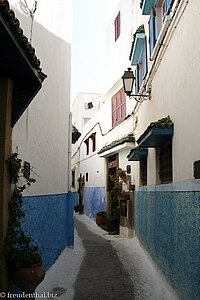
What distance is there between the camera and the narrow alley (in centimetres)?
559

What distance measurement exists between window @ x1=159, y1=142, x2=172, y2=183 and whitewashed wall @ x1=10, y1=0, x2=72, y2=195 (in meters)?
2.60

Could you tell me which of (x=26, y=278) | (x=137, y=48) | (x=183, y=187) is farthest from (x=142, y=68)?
(x=26, y=278)

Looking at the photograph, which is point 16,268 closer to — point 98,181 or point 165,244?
point 165,244

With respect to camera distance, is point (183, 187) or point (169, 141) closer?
point (183, 187)

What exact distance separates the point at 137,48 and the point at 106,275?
21.5 feet

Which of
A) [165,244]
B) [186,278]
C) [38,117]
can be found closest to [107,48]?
[38,117]

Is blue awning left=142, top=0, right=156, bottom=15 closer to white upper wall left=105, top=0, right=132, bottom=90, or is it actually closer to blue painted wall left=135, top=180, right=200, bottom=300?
blue painted wall left=135, top=180, right=200, bottom=300

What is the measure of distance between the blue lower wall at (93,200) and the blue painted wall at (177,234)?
8107 mm

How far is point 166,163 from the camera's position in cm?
671

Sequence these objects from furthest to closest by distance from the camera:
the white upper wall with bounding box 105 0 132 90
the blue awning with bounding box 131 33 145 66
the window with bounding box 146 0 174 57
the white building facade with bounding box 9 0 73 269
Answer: the white upper wall with bounding box 105 0 132 90, the blue awning with bounding box 131 33 145 66, the window with bounding box 146 0 174 57, the white building facade with bounding box 9 0 73 269

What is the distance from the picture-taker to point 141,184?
10.1 m

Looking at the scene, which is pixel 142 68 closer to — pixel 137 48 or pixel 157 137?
pixel 137 48

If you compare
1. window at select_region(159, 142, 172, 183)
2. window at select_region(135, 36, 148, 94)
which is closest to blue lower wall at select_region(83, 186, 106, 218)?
window at select_region(135, 36, 148, 94)

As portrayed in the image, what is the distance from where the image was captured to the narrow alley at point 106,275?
559 cm
